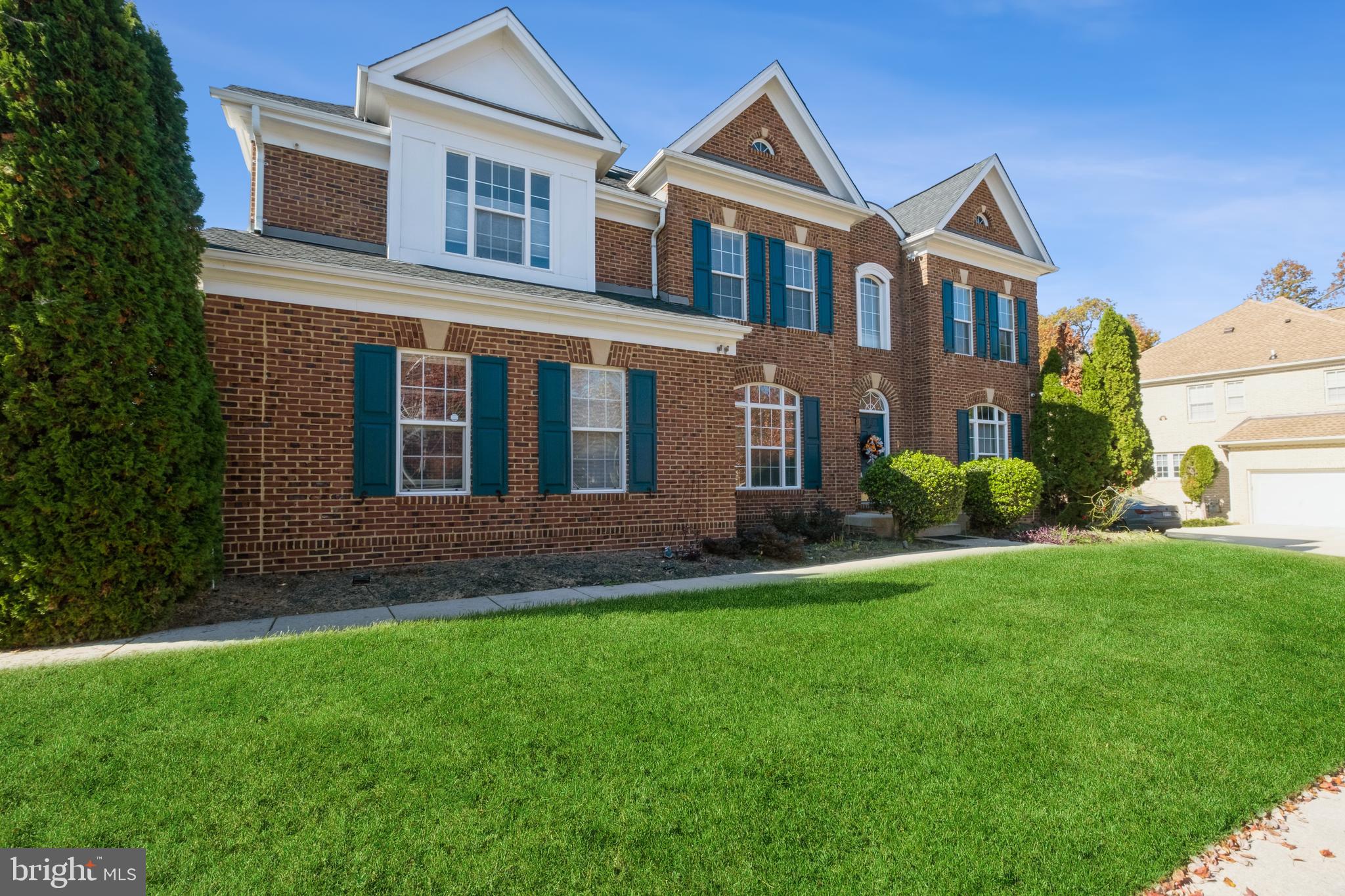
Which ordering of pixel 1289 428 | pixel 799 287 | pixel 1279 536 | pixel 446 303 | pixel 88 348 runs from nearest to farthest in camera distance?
1. pixel 88 348
2. pixel 446 303
3. pixel 799 287
4. pixel 1279 536
5. pixel 1289 428

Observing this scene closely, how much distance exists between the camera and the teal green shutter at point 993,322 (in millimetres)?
17500

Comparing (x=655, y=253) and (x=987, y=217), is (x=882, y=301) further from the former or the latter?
(x=655, y=253)

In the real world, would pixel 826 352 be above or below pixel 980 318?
below

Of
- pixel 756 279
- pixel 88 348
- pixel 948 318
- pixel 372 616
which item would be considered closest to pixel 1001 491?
pixel 948 318

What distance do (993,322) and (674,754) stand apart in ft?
56.9

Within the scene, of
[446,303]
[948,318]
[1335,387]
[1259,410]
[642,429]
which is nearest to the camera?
[446,303]

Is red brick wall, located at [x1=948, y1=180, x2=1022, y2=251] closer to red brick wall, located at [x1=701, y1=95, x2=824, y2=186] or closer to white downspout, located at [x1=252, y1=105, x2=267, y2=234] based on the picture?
red brick wall, located at [x1=701, y1=95, x2=824, y2=186]

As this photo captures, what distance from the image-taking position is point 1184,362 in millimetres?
29203

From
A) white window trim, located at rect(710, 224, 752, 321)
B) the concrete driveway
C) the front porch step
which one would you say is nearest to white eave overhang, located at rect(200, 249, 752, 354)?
white window trim, located at rect(710, 224, 752, 321)

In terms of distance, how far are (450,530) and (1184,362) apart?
33339mm

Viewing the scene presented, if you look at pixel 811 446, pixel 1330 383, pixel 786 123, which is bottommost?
pixel 811 446

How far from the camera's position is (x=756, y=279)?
1349cm

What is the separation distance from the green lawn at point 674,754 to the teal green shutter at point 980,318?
1229 cm

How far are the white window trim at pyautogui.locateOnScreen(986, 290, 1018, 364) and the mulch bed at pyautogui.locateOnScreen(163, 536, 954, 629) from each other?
1068cm
